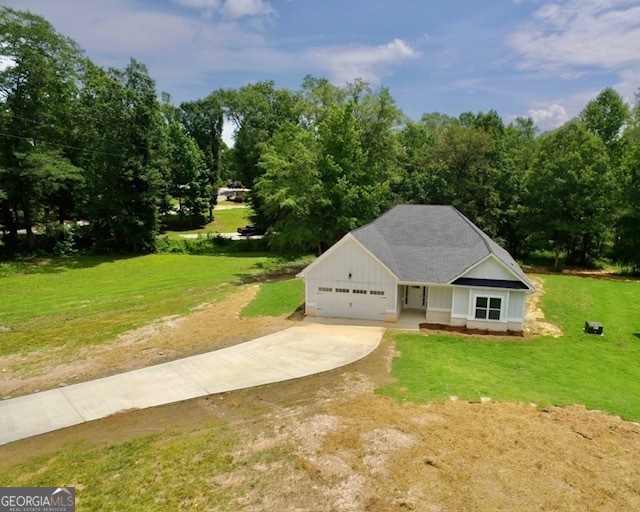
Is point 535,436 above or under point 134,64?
under

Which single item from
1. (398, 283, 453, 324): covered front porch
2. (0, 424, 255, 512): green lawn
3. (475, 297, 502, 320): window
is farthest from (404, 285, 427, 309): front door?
(0, 424, 255, 512): green lawn

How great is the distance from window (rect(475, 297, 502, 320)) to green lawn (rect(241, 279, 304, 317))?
32.4ft

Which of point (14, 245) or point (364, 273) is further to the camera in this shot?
point (14, 245)

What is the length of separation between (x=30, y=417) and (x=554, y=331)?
22.2 metres

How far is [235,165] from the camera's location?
183 ft

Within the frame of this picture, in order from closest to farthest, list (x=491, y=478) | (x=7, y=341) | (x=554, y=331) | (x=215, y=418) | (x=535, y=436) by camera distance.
Result: (x=491, y=478) → (x=535, y=436) → (x=215, y=418) → (x=7, y=341) → (x=554, y=331)

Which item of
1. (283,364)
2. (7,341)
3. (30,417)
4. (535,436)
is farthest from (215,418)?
(7,341)

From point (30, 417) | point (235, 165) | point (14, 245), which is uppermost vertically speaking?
point (235, 165)

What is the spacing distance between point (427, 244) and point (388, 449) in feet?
49.2

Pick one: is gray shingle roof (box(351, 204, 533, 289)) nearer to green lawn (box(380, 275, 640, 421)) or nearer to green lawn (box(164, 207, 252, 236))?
green lawn (box(380, 275, 640, 421))

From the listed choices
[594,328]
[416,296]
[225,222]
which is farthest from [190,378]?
[225,222]

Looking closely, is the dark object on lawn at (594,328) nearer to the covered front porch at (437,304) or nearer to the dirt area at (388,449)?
the covered front porch at (437,304)

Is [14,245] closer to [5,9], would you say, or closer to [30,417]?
[5,9]

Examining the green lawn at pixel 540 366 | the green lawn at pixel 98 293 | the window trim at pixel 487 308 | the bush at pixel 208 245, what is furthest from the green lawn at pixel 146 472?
the bush at pixel 208 245
